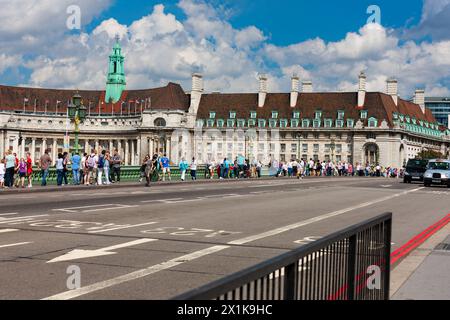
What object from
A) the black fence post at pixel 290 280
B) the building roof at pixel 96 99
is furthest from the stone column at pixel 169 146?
the black fence post at pixel 290 280

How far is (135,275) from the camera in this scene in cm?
916

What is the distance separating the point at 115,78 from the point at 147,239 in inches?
6403

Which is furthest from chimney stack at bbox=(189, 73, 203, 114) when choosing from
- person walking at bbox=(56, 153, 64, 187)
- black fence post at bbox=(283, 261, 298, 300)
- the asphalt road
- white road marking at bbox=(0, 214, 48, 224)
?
black fence post at bbox=(283, 261, 298, 300)

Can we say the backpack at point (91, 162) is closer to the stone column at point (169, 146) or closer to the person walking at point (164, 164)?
the person walking at point (164, 164)

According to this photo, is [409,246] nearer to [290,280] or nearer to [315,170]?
[290,280]

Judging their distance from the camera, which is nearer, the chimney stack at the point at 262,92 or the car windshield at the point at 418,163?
the car windshield at the point at 418,163

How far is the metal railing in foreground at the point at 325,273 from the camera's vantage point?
3.81 meters

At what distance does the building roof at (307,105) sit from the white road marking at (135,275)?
127 meters

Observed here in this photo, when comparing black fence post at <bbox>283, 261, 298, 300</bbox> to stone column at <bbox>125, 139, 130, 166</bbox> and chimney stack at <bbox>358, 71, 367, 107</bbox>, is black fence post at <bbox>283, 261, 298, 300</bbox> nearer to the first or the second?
chimney stack at <bbox>358, 71, 367, 107</bbox>

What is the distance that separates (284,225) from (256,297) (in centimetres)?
1267

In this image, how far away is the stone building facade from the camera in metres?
136

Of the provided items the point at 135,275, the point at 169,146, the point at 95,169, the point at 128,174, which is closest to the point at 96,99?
the point at 169,146
